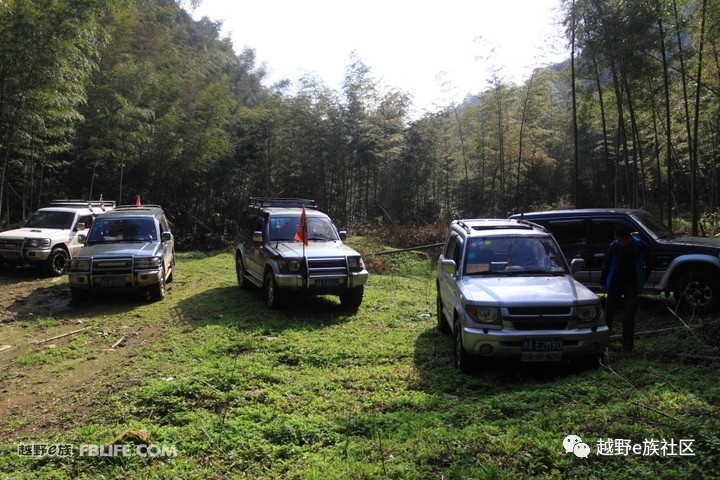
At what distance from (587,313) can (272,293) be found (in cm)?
487

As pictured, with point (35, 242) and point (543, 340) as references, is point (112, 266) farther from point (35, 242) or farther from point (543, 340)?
point (543, 340)

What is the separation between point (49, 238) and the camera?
11.0 meters

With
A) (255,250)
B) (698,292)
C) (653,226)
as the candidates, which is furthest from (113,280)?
(698,292)

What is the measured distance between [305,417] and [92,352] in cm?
358

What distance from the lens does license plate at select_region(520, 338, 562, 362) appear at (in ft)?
15.2

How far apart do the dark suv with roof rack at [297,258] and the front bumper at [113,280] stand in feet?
5.91

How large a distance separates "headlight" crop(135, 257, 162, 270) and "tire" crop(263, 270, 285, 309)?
1985 millimetres

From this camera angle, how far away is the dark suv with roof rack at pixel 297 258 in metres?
7.68

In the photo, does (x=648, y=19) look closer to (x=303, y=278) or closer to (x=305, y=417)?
(x=303, y=278)

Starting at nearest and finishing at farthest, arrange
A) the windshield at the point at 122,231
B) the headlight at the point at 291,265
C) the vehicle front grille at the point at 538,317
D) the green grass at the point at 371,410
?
the green grass at the point at 371,410, the vehicle front grille at the point at 538,317, the headlight at the point at 291,265, the windshield at the point at 122,231

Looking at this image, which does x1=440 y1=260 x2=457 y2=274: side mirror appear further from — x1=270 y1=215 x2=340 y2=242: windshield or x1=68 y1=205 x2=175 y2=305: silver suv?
x1=68 y1=205 x2=175 y2=305: silver suv

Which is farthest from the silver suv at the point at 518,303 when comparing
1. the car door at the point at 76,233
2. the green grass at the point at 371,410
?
the car door at the point at 76,233

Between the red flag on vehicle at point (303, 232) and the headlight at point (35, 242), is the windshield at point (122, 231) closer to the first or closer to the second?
the headlight at point (35, 242)

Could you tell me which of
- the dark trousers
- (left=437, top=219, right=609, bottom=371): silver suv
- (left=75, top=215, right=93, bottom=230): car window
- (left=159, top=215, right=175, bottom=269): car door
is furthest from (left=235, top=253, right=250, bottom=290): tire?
the dark trousers
